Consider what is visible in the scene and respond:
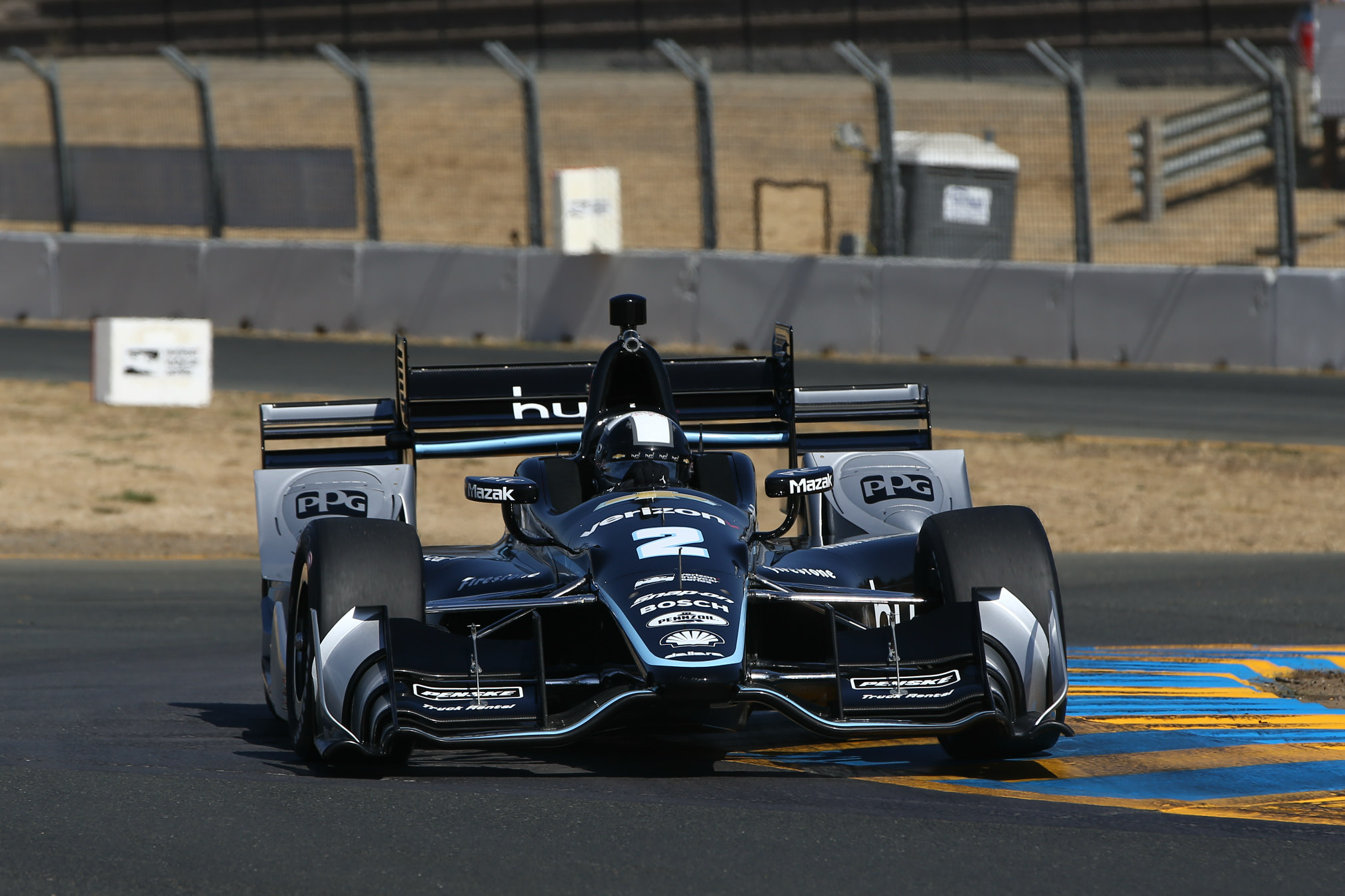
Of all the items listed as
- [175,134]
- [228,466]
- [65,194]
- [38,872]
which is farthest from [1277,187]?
[175,134]

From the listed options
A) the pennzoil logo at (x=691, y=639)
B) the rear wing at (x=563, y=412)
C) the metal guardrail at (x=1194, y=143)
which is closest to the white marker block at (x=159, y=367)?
the rear wing at (x=563, y=412)

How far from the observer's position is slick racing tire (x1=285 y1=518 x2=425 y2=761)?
5891 mm

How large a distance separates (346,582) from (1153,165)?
19371 mm

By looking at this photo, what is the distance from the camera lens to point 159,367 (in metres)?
17.1

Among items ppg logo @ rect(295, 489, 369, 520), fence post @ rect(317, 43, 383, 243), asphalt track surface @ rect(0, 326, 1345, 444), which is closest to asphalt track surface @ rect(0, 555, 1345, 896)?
ppg logo @ rect(295, 489, 369, 520)

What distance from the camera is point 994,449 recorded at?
15.1 m

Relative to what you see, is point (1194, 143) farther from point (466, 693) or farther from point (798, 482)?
point (466, 693)

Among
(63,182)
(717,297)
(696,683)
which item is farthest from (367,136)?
(696,683)

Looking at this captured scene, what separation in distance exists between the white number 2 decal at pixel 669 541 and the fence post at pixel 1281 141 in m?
13.1

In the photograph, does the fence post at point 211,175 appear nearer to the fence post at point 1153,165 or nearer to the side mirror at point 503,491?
the fence post at point 1153,165

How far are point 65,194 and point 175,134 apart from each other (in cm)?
2092

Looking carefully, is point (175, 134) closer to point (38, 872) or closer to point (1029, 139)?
point (1029, 139)

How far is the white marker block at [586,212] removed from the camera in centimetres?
2042

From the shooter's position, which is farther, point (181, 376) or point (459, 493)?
point (181, 376)
